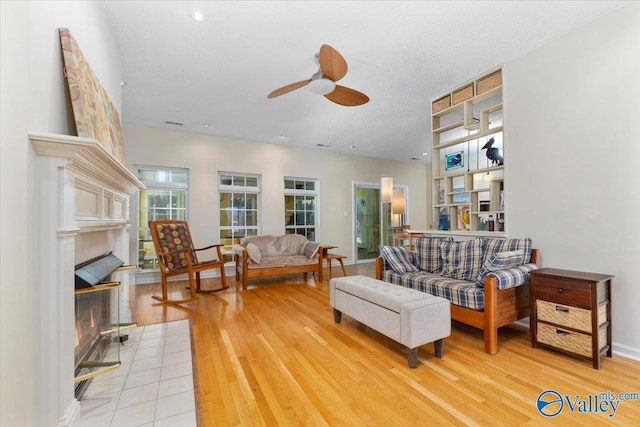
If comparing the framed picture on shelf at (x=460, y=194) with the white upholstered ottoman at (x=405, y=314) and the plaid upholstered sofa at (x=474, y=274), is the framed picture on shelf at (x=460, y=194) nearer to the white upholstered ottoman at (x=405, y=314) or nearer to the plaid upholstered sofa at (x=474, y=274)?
the plaid upholstered sofa at (x=474, y=274)

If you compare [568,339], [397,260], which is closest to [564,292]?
[568,339]

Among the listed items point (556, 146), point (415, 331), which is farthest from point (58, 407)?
point (556, 146)

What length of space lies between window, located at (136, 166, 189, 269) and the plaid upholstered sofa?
3.97 m

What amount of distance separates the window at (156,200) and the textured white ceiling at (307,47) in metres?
1.10

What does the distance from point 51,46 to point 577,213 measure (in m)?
3.80

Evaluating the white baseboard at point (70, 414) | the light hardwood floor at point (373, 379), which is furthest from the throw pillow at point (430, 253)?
the white baseboard at point (70, 414)

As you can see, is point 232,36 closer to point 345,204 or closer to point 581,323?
point 581,323

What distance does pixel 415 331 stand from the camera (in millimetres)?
1992

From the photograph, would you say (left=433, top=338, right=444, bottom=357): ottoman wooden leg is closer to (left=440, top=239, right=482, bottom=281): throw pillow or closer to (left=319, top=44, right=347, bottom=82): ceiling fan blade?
(left=440, top=239, right=482, bottom=281): throw pillow

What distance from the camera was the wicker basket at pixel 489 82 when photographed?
3043 mm

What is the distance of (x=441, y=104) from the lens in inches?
147

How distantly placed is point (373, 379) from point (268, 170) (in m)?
4.78

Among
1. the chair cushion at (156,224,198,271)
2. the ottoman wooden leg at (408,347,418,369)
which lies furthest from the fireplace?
the ottoman wooden leg at (408,347,418,369)

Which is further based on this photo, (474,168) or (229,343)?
(474,168)
